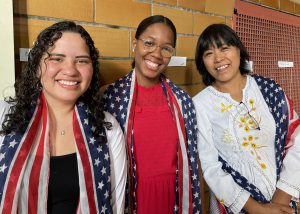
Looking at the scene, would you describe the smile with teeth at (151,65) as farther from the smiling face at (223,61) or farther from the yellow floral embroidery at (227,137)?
the yellow floral embroidery at (227,137)

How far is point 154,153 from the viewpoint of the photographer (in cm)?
124

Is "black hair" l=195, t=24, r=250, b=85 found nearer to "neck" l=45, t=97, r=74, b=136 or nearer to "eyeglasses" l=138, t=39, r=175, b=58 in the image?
"eyeglasses" l=138, t=39, r=175, b=58

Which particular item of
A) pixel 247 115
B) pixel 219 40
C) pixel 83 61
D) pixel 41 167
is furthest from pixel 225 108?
pixel 41 167

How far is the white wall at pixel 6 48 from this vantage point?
3.30 feet

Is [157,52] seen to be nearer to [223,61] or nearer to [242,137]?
[223,61]

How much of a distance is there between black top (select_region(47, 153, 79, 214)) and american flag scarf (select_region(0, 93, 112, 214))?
2cm

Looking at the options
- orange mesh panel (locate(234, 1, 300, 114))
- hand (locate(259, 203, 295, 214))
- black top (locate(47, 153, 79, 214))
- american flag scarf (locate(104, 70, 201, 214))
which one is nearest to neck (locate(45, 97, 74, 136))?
black top (locate(47, 153, 79, 214))

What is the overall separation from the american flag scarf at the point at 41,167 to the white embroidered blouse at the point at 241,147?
1.66 ft

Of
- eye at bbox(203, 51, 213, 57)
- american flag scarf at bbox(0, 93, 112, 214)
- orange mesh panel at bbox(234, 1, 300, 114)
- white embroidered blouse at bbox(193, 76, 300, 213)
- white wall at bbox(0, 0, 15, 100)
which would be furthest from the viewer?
orange mesh panel at bbox(234, 1, 300, 114)

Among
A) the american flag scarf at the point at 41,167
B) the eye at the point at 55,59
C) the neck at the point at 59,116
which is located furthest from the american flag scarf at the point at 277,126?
the eye at the point at 55,59

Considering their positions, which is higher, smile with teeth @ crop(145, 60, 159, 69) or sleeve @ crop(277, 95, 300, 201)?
smile with teeth @ crop(145, 60, 159, 69)

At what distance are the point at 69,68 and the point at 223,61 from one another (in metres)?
0.71

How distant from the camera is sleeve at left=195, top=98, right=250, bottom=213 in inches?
48.6

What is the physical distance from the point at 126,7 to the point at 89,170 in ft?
2.84
